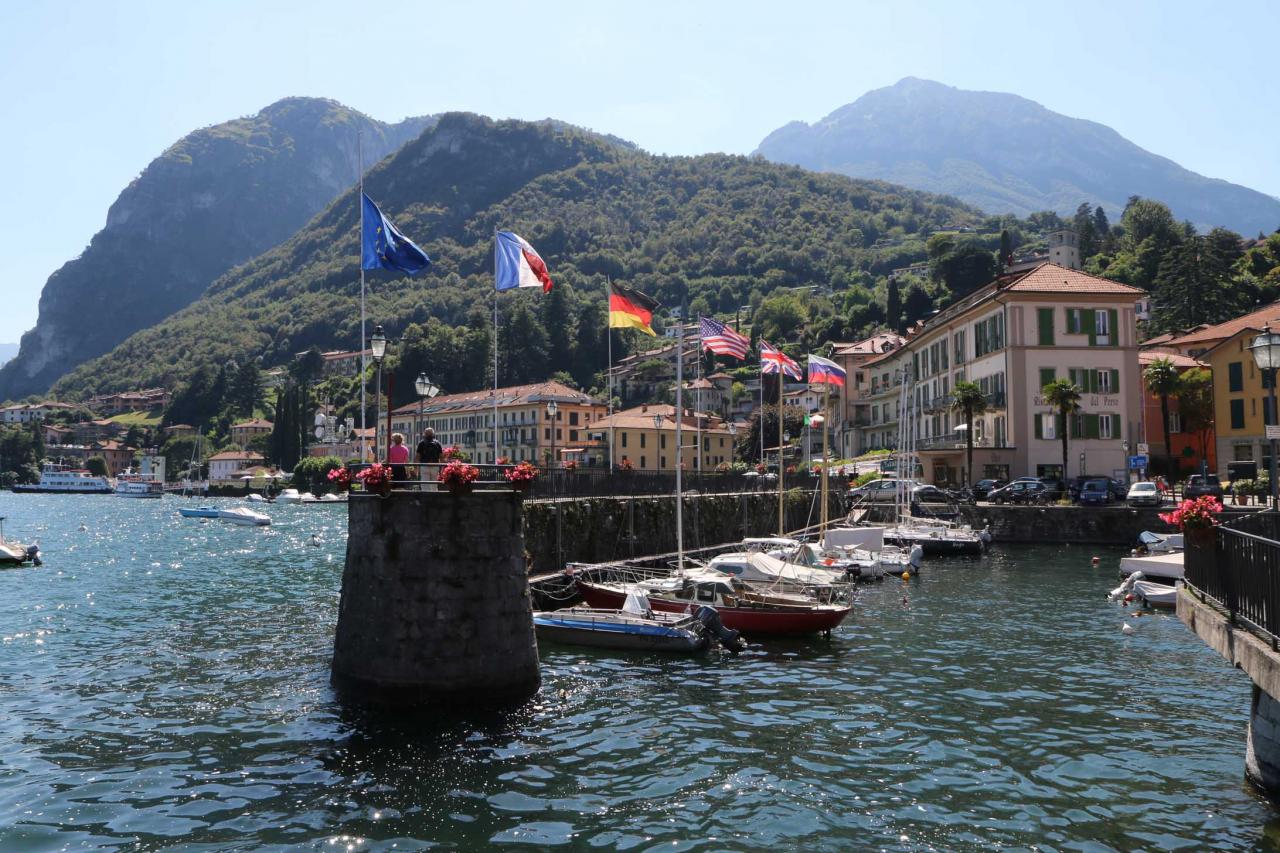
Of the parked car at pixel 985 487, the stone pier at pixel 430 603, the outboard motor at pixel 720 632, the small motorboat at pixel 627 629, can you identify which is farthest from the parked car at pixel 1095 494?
the stone pier at pixel 430 603

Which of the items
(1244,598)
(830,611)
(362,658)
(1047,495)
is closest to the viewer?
(1244,598)

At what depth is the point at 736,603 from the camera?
2831 cm

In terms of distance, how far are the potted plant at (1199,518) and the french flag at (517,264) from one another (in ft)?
62.5

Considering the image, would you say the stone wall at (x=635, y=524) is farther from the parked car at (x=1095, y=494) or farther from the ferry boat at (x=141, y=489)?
the ferry boat at (x=141, y=489)

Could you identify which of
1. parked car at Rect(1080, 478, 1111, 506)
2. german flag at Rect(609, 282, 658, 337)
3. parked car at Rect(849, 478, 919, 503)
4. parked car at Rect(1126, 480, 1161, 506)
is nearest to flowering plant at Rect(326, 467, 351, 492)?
german flag at Rect(609, 282, 658, 337)

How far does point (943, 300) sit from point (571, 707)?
14203 centimetres

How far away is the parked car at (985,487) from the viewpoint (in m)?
64.8

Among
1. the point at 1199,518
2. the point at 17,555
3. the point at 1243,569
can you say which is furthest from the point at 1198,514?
the point at 17,555

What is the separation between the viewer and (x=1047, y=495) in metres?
61.5

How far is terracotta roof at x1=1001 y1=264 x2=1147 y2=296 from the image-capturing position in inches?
2623

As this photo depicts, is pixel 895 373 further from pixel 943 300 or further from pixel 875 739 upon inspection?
pixel 875 739

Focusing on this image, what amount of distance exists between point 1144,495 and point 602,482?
36.5 m

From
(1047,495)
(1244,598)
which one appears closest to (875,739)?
(1244,598)

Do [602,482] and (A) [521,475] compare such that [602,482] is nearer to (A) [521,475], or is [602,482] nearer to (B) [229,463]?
(A) [521,475]
